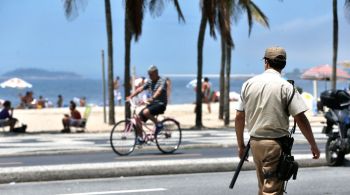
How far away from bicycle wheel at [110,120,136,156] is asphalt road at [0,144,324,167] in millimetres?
144

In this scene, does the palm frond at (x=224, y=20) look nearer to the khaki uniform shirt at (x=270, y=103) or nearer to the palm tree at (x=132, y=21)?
the palm tree at (x=132, y=21)

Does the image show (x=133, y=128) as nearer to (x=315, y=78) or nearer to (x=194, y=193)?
(x=194, y=193)

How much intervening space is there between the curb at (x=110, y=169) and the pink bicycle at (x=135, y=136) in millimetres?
2578

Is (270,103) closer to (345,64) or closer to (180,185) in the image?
(180,185)

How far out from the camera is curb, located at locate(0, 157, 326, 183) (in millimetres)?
9805

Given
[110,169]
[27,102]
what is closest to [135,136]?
[110,169]

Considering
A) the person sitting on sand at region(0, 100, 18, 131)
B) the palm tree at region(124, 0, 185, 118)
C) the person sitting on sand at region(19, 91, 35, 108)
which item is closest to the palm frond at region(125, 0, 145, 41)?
the palm tree at region(124, 0, 185, 118)

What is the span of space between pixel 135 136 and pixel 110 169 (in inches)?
119

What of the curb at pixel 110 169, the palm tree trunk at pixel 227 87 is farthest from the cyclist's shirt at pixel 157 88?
the palm tree trunk at pixel 227 87

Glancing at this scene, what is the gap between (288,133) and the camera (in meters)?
6.00

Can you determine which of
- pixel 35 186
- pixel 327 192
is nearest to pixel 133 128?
pixel 35 186

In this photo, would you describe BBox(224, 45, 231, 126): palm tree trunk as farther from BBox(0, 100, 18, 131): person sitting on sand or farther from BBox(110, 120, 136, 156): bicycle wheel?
BBox(110, 120, 136, 156): bicycle wheel

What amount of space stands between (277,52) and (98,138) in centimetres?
1331

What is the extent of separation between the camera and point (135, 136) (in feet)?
43.2
